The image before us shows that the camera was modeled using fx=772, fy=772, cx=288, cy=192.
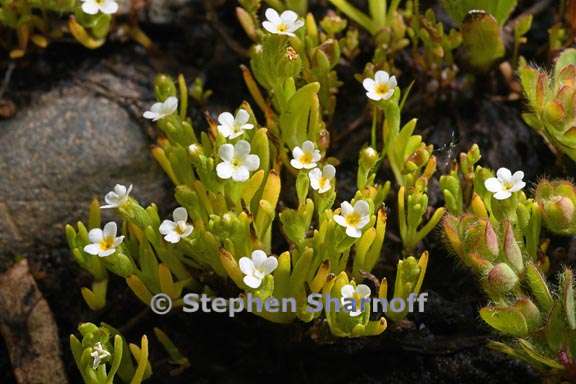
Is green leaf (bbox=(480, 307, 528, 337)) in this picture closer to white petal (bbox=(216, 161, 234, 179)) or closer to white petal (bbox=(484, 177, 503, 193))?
white petal (bbox=(484, 177, 503, 193))

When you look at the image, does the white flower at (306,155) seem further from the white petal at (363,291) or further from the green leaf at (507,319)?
the green leaf at (507,319)

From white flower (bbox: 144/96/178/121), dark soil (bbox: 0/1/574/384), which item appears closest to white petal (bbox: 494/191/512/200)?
dark soil (bbox: 0/1/574/384)

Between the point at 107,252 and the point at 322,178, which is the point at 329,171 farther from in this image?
the point at 107,252

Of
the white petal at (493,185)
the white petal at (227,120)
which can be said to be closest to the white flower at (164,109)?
the white petal at (227,120)

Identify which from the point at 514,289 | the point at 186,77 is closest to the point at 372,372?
the point at 514,289

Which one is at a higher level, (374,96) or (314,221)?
(374,96)

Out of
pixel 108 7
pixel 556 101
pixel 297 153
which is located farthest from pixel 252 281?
pixel 108 7
